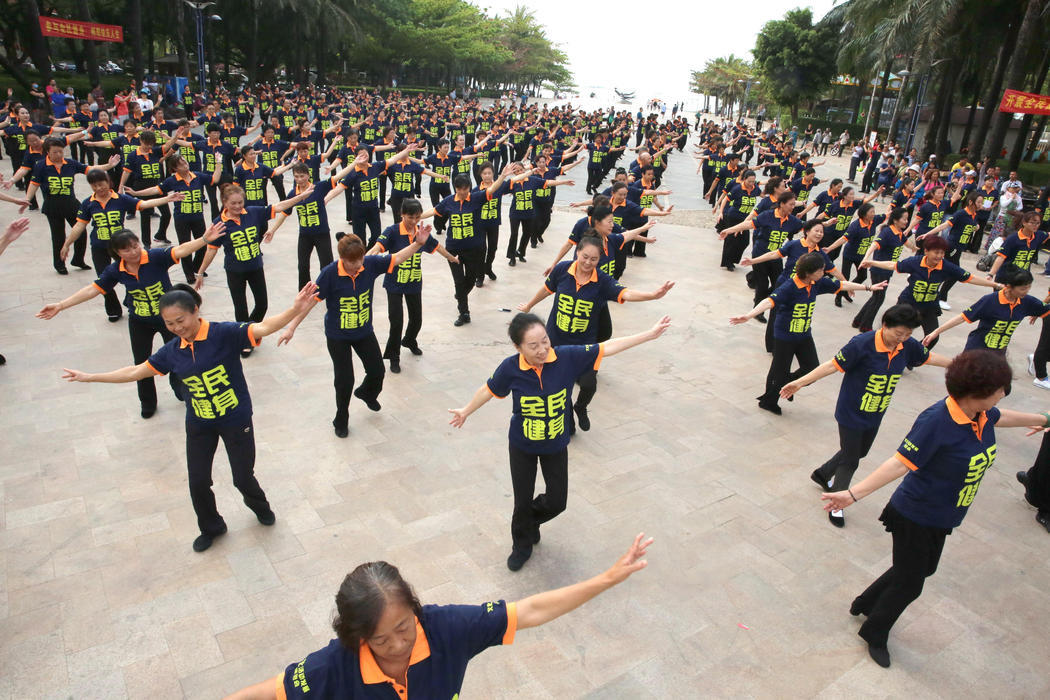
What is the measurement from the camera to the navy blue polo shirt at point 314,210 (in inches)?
328

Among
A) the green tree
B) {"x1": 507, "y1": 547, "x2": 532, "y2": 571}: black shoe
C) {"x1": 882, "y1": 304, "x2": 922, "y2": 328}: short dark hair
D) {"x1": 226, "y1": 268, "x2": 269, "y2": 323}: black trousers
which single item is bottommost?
{"x1": 507, "y1": 547, "x2": 532, "y2": 571}: black shoe

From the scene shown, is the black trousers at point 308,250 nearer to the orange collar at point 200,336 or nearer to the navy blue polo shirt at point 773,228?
the orange collar at point 200,336

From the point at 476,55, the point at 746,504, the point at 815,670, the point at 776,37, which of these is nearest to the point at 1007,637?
the point at 815,670

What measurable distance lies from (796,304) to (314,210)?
19.4ft

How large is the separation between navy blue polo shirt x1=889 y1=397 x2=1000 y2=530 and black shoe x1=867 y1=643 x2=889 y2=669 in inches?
34.0

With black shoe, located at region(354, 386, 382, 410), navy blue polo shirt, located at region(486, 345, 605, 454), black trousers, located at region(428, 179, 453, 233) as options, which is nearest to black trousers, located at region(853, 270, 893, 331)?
navy blue polo shirt, located at region(486, 345, 605, 454)

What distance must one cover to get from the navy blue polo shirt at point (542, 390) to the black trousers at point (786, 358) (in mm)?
3173

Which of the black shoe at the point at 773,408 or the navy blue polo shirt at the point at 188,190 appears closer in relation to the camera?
the black shoe at the point at 773,408

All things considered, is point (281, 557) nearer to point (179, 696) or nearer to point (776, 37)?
point (179, 696)

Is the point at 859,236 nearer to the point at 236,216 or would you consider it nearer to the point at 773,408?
the point at 773,408

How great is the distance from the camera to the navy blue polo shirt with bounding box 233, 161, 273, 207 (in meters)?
9.53

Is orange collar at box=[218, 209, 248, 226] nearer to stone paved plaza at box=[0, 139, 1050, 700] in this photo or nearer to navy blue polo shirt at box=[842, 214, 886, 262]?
stone paved plaza at box=[0, 139, 1050, 700]

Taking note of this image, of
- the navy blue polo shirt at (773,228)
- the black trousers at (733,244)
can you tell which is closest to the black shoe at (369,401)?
the navy blue polo shirt at (773,228)

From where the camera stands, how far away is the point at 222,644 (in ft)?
11.8
